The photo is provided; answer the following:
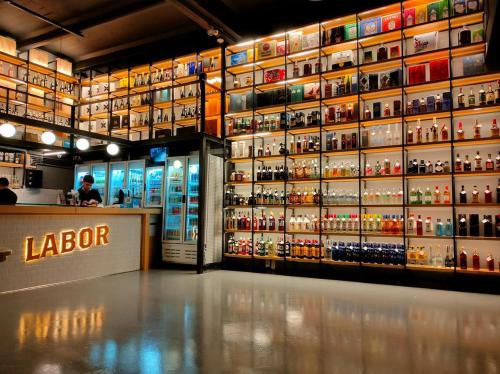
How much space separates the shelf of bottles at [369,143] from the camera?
18.6 feet

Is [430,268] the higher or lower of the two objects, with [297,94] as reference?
lower

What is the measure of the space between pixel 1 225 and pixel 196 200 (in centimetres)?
337

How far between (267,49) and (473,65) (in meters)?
3.71

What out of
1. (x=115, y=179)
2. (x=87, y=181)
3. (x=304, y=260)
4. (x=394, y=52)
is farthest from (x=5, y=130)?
(x=394, y=52)

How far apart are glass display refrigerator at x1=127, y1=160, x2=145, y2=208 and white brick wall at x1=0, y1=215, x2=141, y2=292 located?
139 cm

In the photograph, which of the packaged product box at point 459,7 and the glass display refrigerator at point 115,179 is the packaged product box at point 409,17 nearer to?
the packaged product box at point 459,7

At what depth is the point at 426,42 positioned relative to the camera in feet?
19.9

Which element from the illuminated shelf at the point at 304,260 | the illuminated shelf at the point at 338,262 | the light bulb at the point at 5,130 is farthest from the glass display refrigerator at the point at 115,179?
the illuminated shelf at the point at 338,262

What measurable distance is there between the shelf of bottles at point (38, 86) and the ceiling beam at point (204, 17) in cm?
382

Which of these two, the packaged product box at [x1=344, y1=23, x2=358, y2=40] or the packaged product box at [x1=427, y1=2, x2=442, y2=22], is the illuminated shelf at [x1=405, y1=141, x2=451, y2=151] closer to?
the packaged product box at [x1=427, y1=2, x2=442, y2=22]

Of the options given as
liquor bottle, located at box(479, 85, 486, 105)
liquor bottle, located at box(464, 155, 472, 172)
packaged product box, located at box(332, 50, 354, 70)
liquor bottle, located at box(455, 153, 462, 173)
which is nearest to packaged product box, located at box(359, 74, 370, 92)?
packaged product box, located at box(332, 50, 354, 70)

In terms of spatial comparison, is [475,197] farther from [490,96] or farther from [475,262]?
[490,96]

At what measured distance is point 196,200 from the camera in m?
7.37

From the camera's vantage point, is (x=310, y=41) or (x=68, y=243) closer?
(x=68, y=243)
